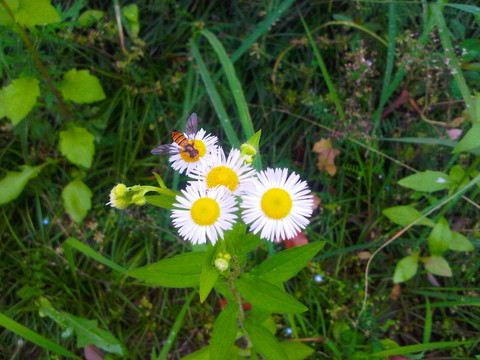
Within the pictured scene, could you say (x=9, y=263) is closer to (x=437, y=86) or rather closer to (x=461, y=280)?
(x=461, y=280)

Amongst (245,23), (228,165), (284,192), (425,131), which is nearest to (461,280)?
(425,131)

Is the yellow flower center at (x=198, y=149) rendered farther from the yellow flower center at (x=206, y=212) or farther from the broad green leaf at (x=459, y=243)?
the broad green leaf at (x=459, y=243)

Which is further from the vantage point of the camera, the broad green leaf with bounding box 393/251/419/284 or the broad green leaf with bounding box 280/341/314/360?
the broad green leaf with bounding box 393/251/419/284

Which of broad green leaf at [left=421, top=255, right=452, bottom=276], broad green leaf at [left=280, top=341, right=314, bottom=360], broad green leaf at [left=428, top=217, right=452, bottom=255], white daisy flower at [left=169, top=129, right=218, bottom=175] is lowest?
broad green leaf at [left=280, top=341, right=314, bottom=360]

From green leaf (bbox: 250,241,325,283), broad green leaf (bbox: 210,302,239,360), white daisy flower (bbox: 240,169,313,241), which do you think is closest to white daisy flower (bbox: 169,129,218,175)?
white daisy flower (bbox: 240,169,313,241)

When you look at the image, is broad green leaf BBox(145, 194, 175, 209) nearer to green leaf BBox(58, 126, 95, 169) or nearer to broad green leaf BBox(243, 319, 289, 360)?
broad green leaf BBox(243, 319, 289, 360)

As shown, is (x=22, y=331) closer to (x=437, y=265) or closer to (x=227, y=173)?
(x=227, y=173)

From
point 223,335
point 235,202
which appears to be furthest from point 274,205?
point 223,335
